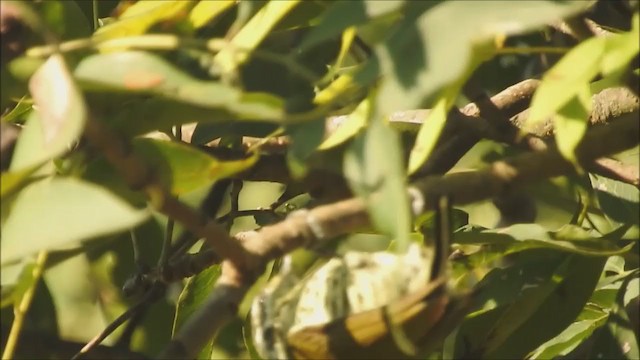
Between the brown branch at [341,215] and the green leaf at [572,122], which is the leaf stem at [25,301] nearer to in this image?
the brown branch at [341,215]

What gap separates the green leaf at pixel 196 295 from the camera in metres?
0.86

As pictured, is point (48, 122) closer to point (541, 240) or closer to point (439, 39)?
point (439, 39)

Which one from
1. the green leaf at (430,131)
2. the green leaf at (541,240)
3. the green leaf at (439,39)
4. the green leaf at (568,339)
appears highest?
the green leaf at (439,39)

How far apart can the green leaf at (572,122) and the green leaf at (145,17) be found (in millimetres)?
185

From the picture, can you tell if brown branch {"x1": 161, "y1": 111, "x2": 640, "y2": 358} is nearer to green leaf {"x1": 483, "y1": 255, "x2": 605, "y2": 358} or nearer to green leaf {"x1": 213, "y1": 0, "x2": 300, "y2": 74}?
green leaf {"x1": 213, "y1": 0, "x2": 300, "y2": 74}

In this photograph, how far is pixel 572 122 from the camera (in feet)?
1.62

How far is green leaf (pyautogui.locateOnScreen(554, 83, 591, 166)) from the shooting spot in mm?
486

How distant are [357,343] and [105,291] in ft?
2.36

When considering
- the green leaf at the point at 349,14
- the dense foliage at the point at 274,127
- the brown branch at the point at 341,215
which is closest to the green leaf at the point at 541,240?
the dense foliage at the point at 274,127

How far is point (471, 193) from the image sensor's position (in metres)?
0.53

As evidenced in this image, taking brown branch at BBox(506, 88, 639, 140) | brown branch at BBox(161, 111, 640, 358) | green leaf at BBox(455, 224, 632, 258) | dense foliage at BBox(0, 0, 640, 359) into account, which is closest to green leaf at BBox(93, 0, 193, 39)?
dense foliage at BBox(0, 0, 640, 359)

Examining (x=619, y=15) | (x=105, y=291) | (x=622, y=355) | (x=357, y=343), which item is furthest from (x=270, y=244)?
(x=105, y=291)

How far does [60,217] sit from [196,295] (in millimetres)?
442

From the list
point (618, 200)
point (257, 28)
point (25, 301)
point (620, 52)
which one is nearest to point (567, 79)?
point (620, 52)
